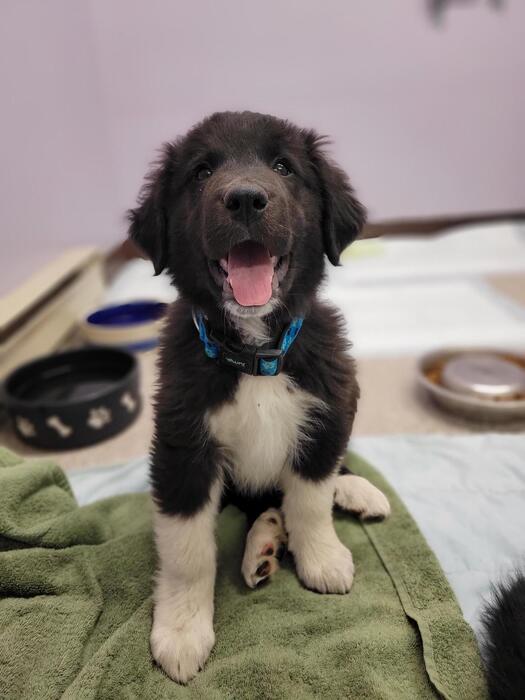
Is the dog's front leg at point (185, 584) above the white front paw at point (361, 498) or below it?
above

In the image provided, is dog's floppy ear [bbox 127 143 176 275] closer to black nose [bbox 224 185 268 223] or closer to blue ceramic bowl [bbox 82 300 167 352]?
black nose [bbox 224 185 268 223]

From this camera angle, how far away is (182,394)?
1.13 metres

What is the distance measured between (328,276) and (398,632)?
0.76 meters

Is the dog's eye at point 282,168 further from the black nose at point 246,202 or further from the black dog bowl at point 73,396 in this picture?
the black dog bowl at point 73,396

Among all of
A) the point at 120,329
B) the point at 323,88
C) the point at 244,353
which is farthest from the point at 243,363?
the point at 323,88

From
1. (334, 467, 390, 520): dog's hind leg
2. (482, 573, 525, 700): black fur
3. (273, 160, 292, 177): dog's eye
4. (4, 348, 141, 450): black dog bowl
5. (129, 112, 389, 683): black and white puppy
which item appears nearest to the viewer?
(482, 573, 525, 700): black fur

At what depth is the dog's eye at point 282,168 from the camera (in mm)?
1179

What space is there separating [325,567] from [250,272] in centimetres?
67

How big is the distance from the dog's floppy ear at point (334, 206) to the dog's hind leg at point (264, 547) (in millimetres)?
626

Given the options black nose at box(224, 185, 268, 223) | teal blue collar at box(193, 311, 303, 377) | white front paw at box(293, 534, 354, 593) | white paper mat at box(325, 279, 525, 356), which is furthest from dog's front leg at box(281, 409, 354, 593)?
white paper mat at box(325, 279, 525, 356)

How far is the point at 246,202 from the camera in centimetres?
98

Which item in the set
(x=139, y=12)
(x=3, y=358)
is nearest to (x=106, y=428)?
(x=3, y=358)

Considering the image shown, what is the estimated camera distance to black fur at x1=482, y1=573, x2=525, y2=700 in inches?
34.0

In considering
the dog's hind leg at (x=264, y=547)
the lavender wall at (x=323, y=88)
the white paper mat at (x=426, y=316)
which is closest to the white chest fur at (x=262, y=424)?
the dog's hind leg at (x=264, y=547)
